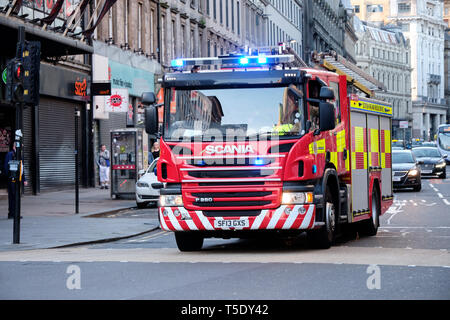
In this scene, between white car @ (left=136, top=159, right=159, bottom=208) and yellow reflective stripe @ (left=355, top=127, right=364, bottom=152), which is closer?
yellow reflective stripe @ (left=355, top=127, right=364, bottom=152)

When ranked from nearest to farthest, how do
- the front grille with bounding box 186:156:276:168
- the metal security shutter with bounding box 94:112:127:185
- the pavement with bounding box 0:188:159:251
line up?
the front grille with bounding box 186:156:276:168 < the pavement with bounding box 0:188:159:251 < the metal security shutter with bounding box 94:112:127:185

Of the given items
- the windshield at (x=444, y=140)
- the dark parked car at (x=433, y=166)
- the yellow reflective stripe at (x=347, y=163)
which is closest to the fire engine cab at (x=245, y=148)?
the yellow reflective stripe at (x=347, y=163)

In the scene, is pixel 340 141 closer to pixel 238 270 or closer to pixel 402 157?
pixel 238 270

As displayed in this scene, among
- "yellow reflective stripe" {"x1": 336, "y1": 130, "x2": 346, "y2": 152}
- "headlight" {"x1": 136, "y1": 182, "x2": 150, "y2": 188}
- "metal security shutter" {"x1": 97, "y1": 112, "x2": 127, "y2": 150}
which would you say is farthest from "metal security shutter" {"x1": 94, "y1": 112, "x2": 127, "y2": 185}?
"yellow reflective stripe" {"x1": 336, "y1": 130, "x2": 346, "y2": 152}

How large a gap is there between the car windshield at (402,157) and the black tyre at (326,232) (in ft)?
76.4

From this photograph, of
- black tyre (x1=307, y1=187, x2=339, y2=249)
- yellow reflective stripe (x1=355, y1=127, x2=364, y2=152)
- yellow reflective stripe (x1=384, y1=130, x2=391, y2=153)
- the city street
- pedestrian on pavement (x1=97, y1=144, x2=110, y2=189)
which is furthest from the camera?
pedestrian on pavement (x1=97, y1=144, x2=110, y2=189)

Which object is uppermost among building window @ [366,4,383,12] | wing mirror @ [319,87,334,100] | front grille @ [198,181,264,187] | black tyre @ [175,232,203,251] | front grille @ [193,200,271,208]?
building window @ [366,4,383,12]

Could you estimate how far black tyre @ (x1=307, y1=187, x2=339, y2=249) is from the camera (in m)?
14.9

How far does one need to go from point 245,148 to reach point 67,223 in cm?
938

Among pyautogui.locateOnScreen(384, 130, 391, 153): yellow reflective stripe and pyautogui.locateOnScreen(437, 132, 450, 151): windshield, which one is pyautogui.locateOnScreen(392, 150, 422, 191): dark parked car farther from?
pyautogui.locateOnScreen(437, 132, 450, 151): windshield

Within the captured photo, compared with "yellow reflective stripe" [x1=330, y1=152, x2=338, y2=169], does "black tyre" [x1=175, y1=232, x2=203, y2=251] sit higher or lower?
lower

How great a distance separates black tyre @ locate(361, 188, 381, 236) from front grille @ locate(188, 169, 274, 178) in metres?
4.69

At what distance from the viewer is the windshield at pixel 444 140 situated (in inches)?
3227

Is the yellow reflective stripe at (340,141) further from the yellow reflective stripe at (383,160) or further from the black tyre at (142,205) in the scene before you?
the black tyre at (142,205)
